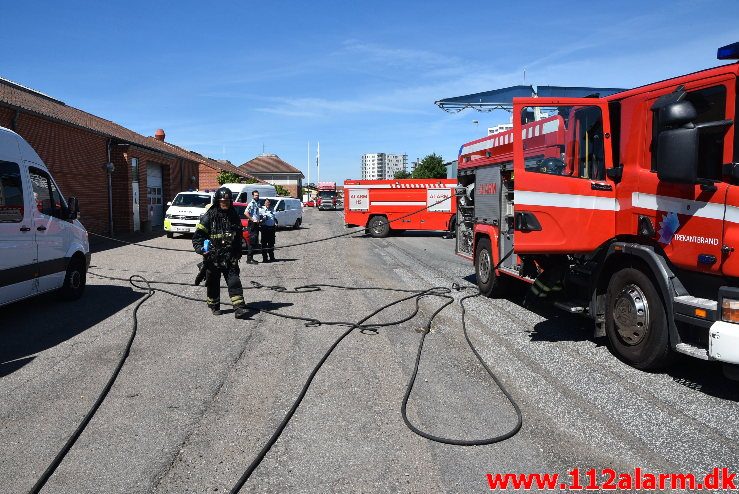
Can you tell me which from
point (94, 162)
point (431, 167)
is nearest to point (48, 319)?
point (94, 162)

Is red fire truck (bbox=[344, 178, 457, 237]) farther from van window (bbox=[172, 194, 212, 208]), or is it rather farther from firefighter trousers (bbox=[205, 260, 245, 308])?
firefighter trousers (bbox=[205, 260, 245, 308])

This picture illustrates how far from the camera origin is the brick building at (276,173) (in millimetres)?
102750

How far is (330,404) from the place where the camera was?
4.59m

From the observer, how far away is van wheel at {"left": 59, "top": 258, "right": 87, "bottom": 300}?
8688 mm

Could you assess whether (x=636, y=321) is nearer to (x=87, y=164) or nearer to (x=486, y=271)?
(x=486, y=271)

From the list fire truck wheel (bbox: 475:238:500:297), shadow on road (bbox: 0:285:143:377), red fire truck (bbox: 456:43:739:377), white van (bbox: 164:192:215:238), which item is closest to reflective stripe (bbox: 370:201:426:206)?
white van (bbox: 164:192:215:238)

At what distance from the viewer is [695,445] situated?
3.83 meters

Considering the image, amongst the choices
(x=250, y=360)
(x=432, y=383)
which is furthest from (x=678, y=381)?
(x=250, y=360)

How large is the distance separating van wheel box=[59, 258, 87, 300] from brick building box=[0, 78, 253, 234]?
913 centimetres

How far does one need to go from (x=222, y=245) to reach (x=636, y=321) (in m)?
5.16

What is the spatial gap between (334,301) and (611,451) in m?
5.87

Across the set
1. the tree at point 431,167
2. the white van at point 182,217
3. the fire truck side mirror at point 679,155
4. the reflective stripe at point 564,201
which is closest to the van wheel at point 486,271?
the reflective stripe at point 564,201

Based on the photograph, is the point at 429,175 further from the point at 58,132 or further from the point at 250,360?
the point at 250,360

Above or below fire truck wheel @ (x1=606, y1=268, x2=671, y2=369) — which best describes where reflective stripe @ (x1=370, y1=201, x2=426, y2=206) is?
above
